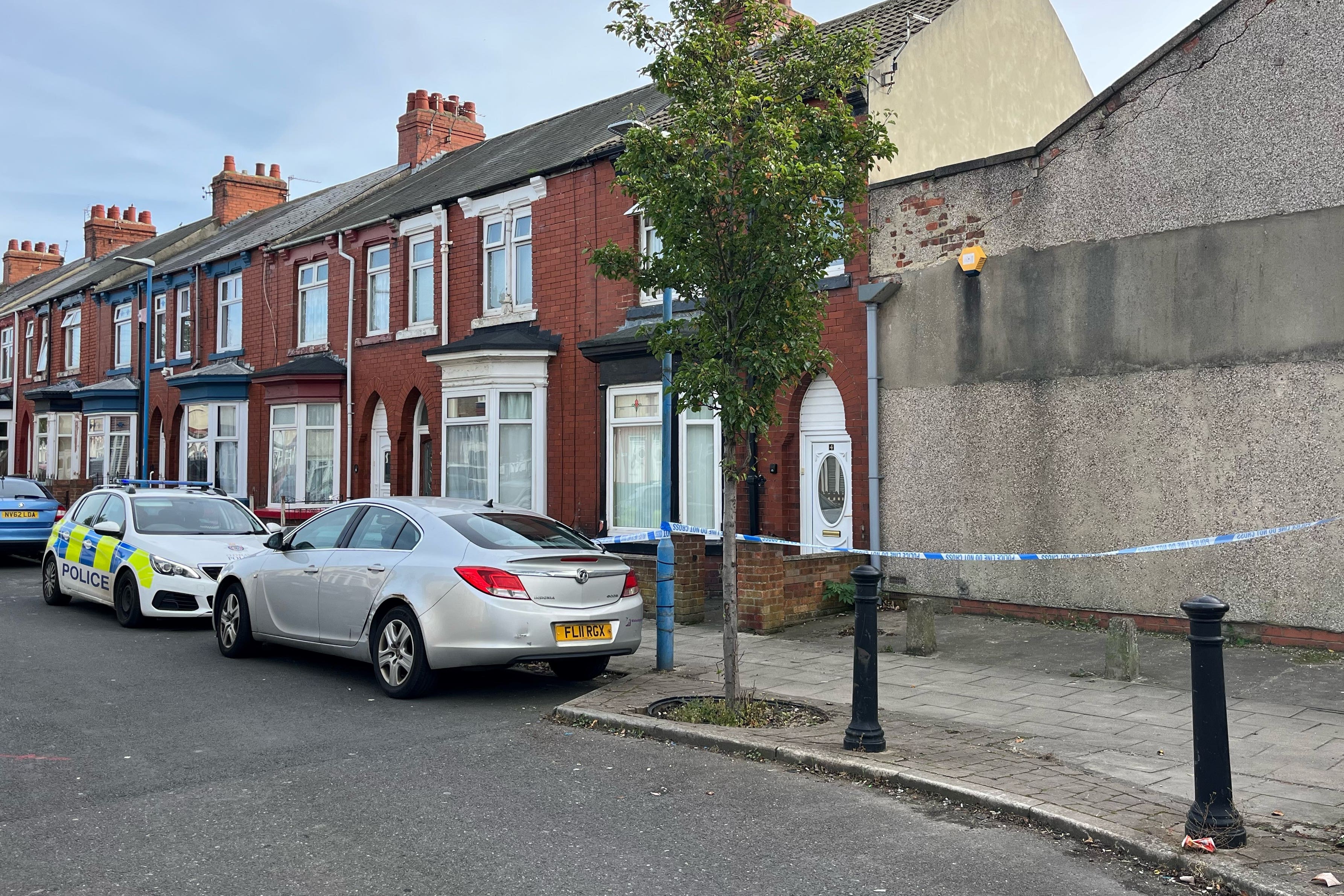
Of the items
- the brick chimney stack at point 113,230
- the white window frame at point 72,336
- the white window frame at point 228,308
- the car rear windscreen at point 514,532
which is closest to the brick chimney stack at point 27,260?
the brick chimney stack at point 113,230

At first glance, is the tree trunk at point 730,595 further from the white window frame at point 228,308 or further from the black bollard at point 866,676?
the white window frame at point 228,308

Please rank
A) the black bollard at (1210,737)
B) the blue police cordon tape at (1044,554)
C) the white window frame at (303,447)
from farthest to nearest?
the white window frame at (303,447)
the blue police cordon tape at (1044,554)
the black bollard at (1210,737)

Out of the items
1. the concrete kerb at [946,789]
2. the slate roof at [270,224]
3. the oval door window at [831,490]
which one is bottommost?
the concrete kerb at [946,789]

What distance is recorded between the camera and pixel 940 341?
12.3 meters

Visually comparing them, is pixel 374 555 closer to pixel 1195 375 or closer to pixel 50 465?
pixel 1195 375

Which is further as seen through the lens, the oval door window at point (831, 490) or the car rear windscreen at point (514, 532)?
the oval door window at point (831, 490)

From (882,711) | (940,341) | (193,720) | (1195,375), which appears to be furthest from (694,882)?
Answer: (940,341)

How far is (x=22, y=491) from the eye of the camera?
61.8 feet

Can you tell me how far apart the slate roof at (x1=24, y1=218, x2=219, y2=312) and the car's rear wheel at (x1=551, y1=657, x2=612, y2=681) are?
2489 cm

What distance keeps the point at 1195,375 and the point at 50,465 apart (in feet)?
111

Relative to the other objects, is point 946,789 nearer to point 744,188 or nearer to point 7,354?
point 744,188

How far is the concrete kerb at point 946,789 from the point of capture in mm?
4695

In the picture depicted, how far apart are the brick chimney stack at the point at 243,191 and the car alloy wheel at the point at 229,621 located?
2762 cm

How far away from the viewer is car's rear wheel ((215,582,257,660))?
9930mm
